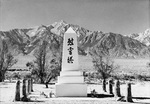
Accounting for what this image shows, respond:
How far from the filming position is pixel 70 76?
1602cm

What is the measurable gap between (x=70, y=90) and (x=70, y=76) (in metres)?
0.99

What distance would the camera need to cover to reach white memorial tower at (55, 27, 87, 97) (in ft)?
51.4

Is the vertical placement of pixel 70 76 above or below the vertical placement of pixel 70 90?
above

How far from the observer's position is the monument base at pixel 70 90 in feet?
51.3

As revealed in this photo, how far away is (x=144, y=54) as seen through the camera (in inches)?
7215

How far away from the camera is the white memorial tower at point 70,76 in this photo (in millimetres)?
15664

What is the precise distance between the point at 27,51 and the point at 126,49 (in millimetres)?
84522

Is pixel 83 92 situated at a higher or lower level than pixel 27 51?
lower

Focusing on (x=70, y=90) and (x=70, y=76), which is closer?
(x=70, y=90)

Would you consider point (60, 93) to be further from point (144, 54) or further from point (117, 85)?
point (144, 54)

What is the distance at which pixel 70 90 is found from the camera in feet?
51.4

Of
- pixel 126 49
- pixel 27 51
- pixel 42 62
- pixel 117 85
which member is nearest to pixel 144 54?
pixel 126 49

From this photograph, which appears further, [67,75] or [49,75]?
[49,75]

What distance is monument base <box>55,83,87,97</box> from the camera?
51.3ft
